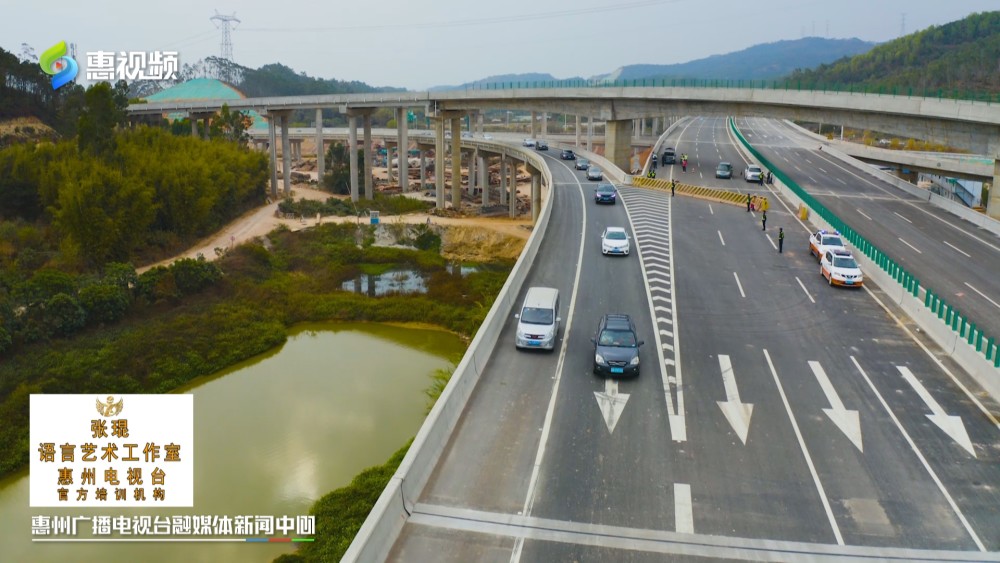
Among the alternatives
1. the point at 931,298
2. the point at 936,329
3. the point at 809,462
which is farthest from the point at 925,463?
the point at 931,298

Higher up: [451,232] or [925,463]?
[451,232]

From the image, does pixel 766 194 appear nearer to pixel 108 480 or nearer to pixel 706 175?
pixel 706 175

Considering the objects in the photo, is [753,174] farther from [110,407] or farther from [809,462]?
[110,407]

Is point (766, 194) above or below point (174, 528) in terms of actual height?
above

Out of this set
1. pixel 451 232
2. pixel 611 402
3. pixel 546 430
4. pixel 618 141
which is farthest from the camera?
pixel 618 141

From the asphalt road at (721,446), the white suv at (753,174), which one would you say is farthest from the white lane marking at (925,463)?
the white suv at (753,174)

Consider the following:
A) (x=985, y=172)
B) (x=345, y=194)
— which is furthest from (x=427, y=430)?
(x=345, y=194)

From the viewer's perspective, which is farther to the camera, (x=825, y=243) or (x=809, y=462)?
(x=825, y=243)
